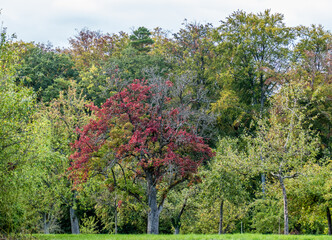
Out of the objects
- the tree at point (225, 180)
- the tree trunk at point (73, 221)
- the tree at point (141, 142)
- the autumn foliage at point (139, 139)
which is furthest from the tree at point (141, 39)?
the tree at point (225, 180)

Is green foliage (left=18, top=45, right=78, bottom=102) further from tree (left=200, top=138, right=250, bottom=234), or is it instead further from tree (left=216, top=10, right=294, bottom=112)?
tree (left=200, top=138, right=250, bottom=234)

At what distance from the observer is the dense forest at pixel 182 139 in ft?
55.8

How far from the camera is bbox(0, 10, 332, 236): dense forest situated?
17000 mm

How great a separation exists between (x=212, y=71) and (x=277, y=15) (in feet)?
25.8

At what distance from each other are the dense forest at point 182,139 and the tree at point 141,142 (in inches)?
2.9

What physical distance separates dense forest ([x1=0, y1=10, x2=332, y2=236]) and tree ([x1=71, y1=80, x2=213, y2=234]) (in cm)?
7

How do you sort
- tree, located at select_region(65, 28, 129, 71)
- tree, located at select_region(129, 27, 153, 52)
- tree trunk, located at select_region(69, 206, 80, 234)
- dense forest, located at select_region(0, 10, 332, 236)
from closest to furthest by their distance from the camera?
1. dense forest, located at select_region(0, 10, 332, 236)
2. tree trunk, located at select_region(69, 206, 80, 234)
3. tree, located at select_region(129, 27, 153, 52)
4. tree, located at select_region(65, 28, 129, 71)

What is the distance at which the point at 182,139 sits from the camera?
62.1 feet

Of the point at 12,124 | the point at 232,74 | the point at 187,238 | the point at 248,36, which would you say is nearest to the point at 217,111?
the point at 232,74

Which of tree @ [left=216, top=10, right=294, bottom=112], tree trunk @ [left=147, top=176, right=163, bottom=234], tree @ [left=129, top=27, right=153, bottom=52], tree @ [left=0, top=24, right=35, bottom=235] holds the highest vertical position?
tree @ [left=129, top=27, right=153, bottom=52]

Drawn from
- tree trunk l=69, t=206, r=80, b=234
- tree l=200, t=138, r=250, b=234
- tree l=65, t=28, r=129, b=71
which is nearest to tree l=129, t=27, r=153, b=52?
tree l=65, t=28, r=129, b=71

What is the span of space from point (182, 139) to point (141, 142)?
2154 millimetres

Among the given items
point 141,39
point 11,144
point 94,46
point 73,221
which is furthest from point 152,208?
point 94,46

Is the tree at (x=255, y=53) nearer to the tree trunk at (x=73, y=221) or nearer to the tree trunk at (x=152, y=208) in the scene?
the tree trunk at (x=152, y=208)
